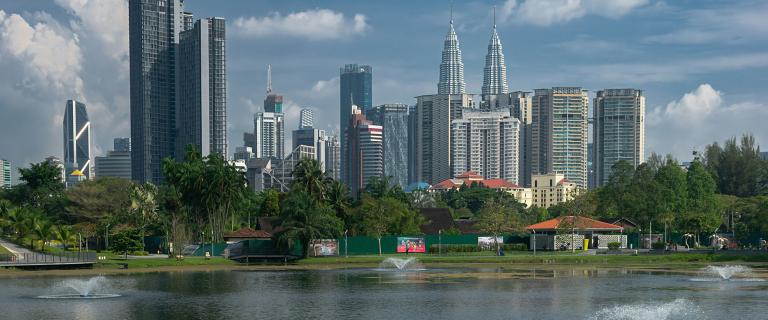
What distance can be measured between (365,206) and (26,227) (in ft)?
117

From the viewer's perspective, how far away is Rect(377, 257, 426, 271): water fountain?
281 ft

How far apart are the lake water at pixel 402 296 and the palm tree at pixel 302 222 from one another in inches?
617

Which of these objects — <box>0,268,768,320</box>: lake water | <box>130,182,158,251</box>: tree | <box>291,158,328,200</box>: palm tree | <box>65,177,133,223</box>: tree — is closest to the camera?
<box>0,268,768,320</box>: lake water

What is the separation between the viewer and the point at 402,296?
192 feet

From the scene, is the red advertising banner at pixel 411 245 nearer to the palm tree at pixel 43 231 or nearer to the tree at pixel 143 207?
the tree at pixel 143 207

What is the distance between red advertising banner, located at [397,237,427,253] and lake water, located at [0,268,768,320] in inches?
1090

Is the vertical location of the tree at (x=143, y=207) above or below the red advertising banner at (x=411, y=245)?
above

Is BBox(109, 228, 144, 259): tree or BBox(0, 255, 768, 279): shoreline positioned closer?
BBox(0, 255, 768, 279): shoreline

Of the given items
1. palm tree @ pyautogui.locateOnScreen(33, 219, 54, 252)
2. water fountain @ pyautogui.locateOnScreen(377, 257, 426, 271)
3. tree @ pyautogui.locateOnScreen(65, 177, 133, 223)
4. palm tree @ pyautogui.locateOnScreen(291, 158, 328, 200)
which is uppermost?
palm tree @ pyautogui.locateOnScreen(291, 158, 328, 200)

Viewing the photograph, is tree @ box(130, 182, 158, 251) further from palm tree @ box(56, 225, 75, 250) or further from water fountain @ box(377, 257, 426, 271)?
water fountain @ box(377, 257, 426, 271)

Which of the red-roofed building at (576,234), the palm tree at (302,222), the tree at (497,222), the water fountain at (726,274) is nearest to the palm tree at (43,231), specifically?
the palm tree at (302,222)

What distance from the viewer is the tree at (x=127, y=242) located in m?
95.0

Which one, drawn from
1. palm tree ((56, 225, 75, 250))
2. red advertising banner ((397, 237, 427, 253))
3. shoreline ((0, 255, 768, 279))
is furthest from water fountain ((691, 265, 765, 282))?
palm tree ((56, 225, 75, 250))

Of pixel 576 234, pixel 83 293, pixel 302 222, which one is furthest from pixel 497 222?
pixel 83 293
